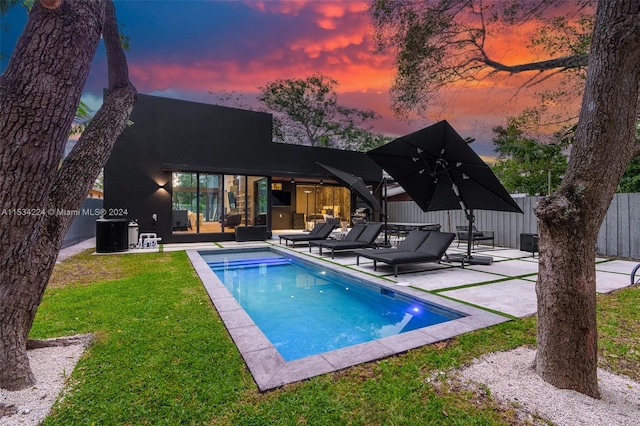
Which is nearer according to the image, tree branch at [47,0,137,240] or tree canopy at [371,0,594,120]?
tree branch at [47,0,137,240]

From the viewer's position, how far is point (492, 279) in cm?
600

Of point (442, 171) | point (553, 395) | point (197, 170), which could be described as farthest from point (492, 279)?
point (197, 170)

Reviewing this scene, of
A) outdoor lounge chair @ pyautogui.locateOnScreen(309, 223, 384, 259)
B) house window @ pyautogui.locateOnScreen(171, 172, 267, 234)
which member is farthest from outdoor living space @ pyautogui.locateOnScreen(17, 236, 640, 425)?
house window @ pyautogui.locateOnScreen(171, 172, 267, 234)

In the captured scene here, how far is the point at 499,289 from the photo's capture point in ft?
17.1

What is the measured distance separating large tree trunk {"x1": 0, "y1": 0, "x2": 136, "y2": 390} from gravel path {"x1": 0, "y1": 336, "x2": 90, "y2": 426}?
113 mm

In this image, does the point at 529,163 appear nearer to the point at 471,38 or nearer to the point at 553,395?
the point at 471,38

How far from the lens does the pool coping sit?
2512mm

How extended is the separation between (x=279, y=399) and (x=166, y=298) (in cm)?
328

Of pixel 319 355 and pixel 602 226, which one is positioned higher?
pixel 602 226

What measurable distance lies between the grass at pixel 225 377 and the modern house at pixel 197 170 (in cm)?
899

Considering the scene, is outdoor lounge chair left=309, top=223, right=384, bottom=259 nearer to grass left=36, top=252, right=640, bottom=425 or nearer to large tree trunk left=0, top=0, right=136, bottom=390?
grass left=36, top=252, right=640, bottom=425

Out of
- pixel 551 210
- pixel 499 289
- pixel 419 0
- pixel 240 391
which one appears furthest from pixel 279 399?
pixel 419 0

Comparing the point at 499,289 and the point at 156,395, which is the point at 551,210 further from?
the point at 499,289

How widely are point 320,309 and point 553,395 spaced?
131 inches
